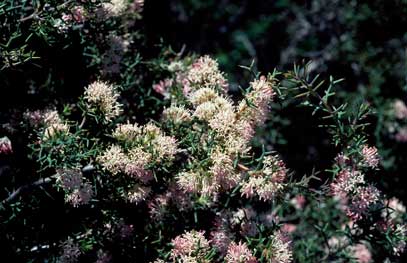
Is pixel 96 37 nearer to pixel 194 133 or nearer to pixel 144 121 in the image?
pixel 144 121

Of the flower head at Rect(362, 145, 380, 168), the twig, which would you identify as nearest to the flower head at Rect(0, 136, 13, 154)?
the twig

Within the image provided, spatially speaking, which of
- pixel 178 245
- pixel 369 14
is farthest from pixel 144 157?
pixel 369 14

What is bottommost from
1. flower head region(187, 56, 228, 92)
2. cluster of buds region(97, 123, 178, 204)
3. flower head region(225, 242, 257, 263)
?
flower head region(225, 242, 257, 263)

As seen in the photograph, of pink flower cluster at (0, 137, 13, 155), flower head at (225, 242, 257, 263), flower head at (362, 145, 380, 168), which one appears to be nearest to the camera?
flower head at (225, 242, 257, 263)

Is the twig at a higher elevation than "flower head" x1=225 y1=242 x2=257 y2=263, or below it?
higher

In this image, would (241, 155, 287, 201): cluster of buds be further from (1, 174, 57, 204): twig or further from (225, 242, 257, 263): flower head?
(1, 174, 57, 204): twig

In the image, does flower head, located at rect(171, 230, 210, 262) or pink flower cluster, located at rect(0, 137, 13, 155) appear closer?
flower head, located at rect(171, 230, 210, 262)

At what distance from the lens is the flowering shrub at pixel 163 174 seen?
158cm

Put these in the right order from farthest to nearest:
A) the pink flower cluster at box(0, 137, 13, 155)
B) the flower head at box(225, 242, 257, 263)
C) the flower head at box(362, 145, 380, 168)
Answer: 1. the pink flower cluster at box(0, 137, 13, 155)
2. the flower head at box(362, 145, 380, 168)
3. the flower head at box(225, 242, 257, 263)

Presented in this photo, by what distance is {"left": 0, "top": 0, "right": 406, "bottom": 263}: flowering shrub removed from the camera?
5.17 ft

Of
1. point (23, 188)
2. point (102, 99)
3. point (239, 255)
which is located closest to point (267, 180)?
point (239, 255)

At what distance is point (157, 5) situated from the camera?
2688mm

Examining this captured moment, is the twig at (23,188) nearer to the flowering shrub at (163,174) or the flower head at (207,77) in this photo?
the flowering shrub at (163,174)

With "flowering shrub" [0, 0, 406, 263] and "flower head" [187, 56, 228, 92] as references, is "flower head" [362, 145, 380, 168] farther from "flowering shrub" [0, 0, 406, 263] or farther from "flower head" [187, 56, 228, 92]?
"flower head" [187, 56, 228, 92]
